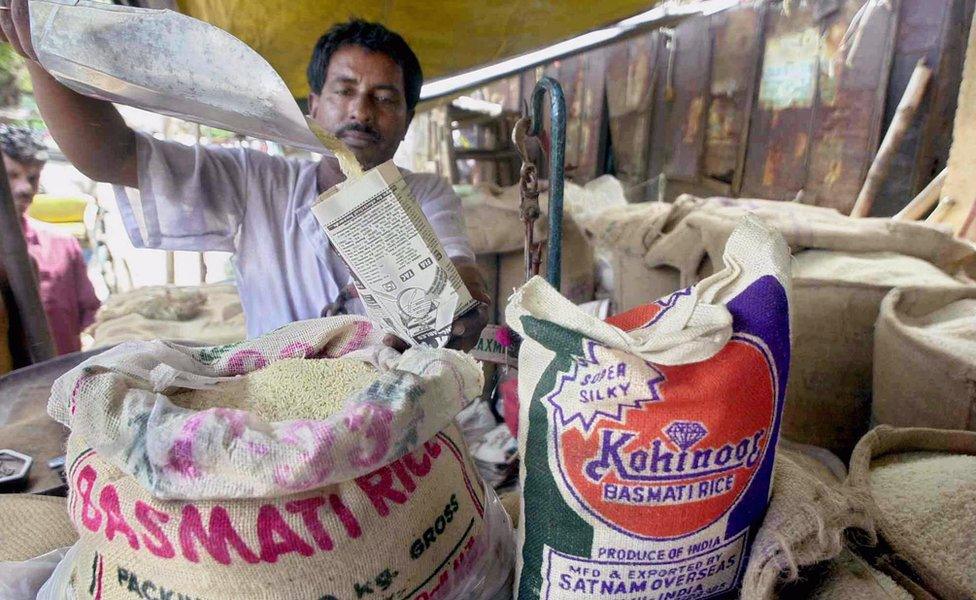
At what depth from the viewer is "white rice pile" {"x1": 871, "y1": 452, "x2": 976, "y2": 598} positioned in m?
0.61

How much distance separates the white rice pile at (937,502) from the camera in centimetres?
61

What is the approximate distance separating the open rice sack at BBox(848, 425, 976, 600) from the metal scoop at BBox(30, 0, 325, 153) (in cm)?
71

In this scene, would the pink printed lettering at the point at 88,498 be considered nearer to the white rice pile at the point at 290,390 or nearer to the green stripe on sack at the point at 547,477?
the white rice pile at the point at 290,390

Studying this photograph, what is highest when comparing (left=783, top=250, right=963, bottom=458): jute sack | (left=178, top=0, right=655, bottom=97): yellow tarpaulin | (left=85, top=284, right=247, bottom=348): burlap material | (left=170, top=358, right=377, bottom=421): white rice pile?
(left=178, top=0, right=655, bottom=97): yellow tarpaulin

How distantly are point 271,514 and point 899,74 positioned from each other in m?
3.03

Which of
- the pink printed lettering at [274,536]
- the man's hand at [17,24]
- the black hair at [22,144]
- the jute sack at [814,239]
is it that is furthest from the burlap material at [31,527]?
the black hair at [22,144]

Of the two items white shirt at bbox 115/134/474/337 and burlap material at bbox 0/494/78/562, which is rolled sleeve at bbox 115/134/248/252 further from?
burlap material at bbox 0/494/78/562

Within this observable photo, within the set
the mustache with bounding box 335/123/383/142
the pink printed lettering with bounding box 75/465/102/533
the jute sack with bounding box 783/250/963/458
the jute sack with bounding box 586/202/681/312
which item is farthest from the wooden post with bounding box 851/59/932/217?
the pink printed lettering with bounding box 75/465/102/533

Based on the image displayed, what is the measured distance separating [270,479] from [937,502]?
73cm

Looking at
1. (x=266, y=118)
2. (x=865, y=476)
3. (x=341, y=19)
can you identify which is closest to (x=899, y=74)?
(x=341, y=19)

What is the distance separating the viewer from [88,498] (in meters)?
0.48

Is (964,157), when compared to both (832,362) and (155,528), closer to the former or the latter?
(832,362)

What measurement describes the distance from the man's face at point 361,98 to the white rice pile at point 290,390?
2.57 ft

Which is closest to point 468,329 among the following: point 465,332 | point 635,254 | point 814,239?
point 465,332
